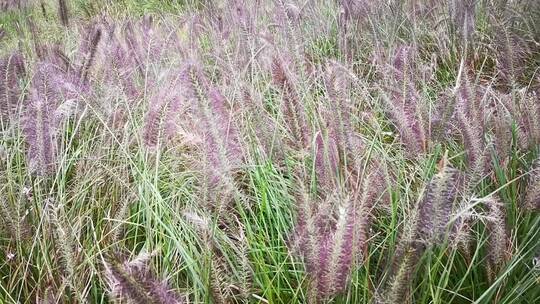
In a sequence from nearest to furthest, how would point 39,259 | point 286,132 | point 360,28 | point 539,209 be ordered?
point 539,209, point 39,259, point 286,132, point 360,28

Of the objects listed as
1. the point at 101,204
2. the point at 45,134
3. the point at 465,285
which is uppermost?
the point at 45,134

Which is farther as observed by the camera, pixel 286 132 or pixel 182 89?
pixel 286 132

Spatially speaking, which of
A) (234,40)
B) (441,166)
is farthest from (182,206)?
(234,40)

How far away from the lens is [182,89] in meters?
1.65

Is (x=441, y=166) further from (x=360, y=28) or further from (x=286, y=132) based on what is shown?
(x=360, y=28)

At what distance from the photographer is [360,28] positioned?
2906 millimetres

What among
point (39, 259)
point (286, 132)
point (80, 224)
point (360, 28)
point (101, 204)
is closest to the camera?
point (39, 259)

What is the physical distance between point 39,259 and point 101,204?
0.29 meters

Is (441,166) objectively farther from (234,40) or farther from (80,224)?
(234,40)

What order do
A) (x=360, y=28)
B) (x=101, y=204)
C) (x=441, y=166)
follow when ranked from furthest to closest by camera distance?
(x=360, y=28), (x=101, y=204), (x=441, y=166)

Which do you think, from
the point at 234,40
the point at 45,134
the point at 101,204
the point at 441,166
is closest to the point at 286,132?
the point at 101,204

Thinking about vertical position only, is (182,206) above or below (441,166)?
below

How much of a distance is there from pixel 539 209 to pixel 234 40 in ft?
6.54

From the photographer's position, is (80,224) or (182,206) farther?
(182,206)
